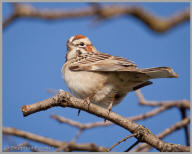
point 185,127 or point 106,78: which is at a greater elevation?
point 106,78

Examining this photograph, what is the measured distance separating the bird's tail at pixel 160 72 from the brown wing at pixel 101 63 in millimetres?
241

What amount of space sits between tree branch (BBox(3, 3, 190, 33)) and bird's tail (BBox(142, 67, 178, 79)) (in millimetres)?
2732

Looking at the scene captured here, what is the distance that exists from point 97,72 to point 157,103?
1.52 m

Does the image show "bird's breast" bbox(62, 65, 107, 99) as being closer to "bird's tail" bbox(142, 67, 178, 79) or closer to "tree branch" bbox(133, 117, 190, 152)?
"bird's tail" bbox(142, 67, 178, 79)

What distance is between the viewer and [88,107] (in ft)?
15.5

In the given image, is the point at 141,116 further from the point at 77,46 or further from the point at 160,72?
the point at 77,46

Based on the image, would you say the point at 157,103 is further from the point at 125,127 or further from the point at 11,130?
the point at 11,130

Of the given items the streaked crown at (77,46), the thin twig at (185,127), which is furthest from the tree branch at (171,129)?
the streaked crown at (77,46)

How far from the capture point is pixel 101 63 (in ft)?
20.1

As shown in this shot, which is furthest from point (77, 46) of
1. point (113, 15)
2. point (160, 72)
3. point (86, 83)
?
point (113, 15)

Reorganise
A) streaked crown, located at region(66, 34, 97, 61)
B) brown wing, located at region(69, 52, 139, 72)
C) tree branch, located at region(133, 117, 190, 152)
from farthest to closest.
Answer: streaked crown, located at region(66, 34, 97, 61)
brown wing, located at region(69, 52, 139, 72)
tree branch, located at region(133, 117, 190, 152)

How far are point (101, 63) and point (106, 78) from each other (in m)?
0.40

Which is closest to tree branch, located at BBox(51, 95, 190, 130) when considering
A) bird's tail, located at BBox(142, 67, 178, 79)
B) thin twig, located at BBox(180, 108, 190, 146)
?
thin twig, located at BBox(180, 108, 190, 146)

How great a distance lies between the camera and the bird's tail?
5.14 m
